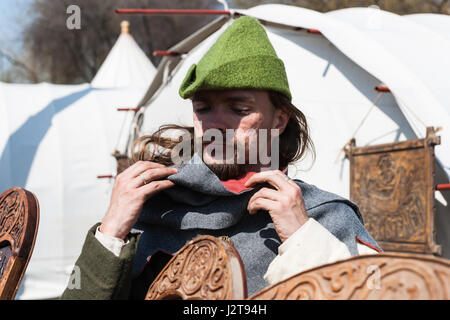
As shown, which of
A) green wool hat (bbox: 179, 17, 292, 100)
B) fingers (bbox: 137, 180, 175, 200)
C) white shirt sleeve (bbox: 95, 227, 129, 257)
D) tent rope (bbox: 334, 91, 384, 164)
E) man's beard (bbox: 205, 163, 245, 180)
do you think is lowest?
white shirt sleeve (bbox: 95, 227, 129, 257)

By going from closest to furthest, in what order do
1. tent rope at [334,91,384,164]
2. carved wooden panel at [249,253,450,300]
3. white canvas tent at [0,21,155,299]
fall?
carved wooden panel at [249,253,450,300] < tent rope at [334,91,384,164] < white canvas tent at [0,21,155,299]

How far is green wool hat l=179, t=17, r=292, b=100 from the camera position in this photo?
1.39 meters

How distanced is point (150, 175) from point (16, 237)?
37 cm

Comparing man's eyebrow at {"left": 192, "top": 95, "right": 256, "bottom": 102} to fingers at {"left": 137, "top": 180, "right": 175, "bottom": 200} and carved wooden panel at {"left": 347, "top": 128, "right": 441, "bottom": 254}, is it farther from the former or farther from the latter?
carved wooden panel at {"left": 347, "top": 128, "right": 441, "bottom": 254}

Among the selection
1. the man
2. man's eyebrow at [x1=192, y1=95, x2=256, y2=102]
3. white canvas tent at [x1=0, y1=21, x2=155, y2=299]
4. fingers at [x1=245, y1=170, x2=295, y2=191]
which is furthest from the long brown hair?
white canvas tent at [x1=0, y1=21, x2=155, y2=299]

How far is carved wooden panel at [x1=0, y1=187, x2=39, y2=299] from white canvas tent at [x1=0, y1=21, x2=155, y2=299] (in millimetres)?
4806

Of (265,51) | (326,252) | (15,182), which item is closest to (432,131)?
(265,51)

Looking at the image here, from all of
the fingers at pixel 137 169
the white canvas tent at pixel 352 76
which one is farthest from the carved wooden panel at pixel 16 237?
the white canvas tent at pixel 352 76

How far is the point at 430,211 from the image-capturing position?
9.91 ft

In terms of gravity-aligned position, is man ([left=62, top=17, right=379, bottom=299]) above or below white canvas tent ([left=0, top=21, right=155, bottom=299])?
below

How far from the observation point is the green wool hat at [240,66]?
54.8 inches

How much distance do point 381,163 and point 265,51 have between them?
6.88 feet
